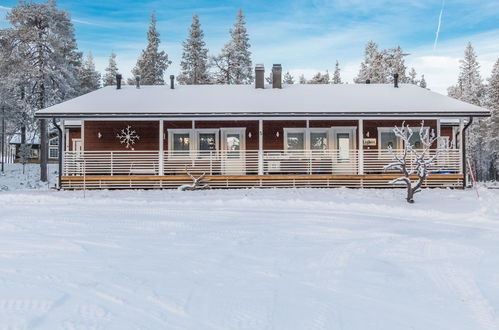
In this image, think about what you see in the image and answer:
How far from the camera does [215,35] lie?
3588 centimetres

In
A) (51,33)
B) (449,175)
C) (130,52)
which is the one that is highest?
(130,52)

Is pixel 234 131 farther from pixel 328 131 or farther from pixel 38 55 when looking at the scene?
pixel 38 55

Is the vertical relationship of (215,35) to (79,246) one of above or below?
above

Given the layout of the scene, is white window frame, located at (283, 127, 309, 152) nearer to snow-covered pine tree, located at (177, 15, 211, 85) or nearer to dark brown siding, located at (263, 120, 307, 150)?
dark brown siding, located at (263, 120, 307, 150)

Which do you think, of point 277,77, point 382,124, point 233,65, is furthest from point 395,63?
point 382,124

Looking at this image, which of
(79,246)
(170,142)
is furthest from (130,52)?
(79,246)

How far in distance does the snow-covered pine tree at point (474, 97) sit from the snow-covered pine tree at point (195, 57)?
82.5 feet

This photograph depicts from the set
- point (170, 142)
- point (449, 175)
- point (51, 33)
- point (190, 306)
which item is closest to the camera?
point (190, 306)

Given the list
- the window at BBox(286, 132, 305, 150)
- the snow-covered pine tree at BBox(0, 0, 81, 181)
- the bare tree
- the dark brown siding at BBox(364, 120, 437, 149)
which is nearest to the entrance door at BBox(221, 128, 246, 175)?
the window at BBox(286, 132, 305, 150)

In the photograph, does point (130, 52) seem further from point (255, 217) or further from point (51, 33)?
point (255, 217)

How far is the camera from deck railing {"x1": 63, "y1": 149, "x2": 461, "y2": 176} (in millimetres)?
15562

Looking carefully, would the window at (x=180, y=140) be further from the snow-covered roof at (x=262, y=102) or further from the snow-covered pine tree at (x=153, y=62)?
the snow-covered pine tree at (x=153, y=62)

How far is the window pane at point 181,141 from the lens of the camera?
17328mm

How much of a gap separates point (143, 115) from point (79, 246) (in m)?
9.91
